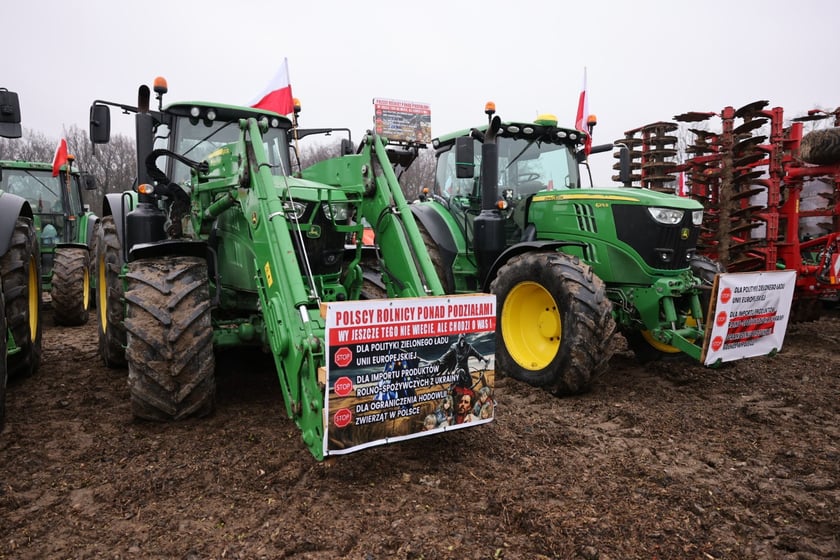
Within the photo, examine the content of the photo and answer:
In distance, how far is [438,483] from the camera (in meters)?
3.17

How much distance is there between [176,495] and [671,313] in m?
4.05

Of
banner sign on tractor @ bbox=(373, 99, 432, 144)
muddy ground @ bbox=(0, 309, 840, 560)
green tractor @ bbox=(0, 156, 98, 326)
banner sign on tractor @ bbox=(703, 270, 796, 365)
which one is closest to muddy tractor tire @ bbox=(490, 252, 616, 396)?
muddy ground @ bbox=(0, 309, 840, 560)

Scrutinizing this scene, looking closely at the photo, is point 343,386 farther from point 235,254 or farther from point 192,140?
point 192,140

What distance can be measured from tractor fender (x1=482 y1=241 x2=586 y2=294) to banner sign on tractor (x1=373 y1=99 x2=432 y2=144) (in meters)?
24.3

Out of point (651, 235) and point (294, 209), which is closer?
point (294, 209)

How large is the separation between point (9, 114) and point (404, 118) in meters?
27.6

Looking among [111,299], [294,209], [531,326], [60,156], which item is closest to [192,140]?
[111,299]

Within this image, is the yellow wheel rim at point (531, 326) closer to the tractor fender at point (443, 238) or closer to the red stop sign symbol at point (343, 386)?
the tractor fender at point (443, 238)

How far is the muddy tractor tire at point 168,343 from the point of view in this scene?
3.64 metres

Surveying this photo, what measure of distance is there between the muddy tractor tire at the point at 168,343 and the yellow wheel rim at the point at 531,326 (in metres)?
2.78

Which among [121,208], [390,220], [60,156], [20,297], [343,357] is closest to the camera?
[343,357]

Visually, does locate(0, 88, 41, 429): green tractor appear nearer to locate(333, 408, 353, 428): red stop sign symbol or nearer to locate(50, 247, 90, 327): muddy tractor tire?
locate(50, 247, 90, 327): muddy tractor tire

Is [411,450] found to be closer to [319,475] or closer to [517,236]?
[319,475]

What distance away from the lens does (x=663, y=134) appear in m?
8.44
